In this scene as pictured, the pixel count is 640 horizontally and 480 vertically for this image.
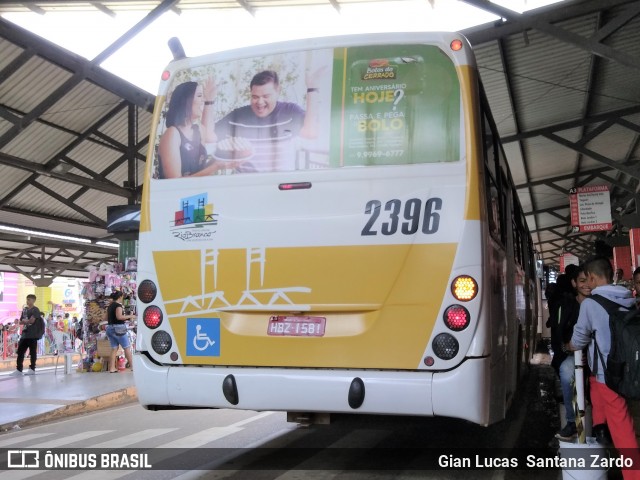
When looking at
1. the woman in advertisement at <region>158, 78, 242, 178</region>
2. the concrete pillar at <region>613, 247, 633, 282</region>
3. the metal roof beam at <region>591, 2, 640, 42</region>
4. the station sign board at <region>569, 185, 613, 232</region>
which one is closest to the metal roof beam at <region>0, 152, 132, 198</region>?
the metal roof beam at <region>591, 2, 640, 42</region>

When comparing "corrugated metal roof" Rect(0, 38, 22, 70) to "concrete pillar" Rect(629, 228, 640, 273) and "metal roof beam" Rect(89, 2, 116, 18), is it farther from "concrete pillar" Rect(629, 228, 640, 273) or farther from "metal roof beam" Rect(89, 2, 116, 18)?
"concrete pillar" Rect(629, 228, 640, 273)

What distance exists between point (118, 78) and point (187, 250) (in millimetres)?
10676

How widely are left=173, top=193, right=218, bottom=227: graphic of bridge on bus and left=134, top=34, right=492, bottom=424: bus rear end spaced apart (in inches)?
0.4

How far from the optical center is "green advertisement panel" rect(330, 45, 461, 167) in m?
4.73

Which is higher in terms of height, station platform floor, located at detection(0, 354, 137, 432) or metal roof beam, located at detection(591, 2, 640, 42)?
metal roof beam, located at detection(591, 2, 640, 42)

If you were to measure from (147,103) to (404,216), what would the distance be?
11.6 meters

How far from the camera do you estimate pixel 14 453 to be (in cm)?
675

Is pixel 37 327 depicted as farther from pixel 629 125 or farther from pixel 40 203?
pixel 629 125

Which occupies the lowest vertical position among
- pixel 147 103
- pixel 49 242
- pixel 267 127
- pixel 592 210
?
pixel 267 127

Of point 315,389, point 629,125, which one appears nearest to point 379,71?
point 315,389

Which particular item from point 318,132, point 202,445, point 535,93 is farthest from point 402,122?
point 535,93

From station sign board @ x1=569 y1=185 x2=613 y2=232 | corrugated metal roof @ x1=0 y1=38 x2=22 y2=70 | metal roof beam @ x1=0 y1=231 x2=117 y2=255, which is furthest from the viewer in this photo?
metal roof beam @ x1=0 y1=231 x2=117 y2=255

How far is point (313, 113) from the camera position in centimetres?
495

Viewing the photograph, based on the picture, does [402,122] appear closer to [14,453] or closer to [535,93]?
[14,453]
